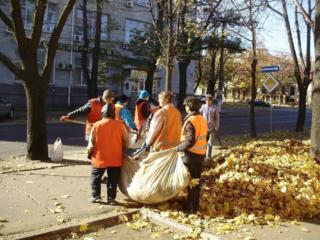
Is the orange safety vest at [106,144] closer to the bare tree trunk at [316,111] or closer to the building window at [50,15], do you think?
the bare tree trunk at [316,111]

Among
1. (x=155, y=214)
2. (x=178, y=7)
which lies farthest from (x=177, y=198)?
(x=178, y=7)

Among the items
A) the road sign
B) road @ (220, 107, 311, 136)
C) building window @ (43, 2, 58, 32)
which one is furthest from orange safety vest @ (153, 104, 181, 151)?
building window @ (43, 2, 58, 32)

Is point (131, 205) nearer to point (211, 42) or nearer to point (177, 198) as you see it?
point (177, 198)

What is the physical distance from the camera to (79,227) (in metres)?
5.70

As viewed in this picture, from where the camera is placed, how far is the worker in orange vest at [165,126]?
6.85 metres

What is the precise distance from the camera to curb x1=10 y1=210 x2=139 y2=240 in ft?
17.4

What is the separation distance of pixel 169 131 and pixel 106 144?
1079 mm

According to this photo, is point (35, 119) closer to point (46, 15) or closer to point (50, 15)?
point (46, 15)

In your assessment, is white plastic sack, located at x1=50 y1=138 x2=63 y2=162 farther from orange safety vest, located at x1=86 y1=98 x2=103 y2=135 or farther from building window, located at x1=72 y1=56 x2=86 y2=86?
building window, located at x1=72 y1=56 x2=86 y2=86

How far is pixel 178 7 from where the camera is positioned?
12883 mm

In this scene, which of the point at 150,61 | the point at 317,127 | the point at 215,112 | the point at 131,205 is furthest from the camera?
the point at 150,61

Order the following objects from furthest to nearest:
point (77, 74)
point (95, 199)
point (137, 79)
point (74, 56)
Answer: point (137, 79)
point (77, 74)
point (74, 56)
point (95, 199)

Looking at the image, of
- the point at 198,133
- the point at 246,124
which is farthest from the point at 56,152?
the point at 246,124

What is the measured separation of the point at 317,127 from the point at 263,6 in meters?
8.54
